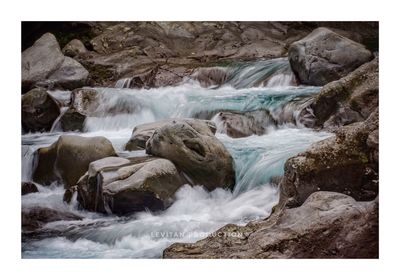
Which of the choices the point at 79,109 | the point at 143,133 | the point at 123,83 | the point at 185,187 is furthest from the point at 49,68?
the point at 185,187

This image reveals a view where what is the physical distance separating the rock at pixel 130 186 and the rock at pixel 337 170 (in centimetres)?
95

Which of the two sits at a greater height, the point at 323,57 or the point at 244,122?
the point at 323,57

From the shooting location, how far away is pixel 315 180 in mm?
4828

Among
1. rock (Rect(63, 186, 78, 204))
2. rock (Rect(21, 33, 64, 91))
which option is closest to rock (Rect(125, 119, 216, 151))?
rock (Rect(63, 186, 78, 204))

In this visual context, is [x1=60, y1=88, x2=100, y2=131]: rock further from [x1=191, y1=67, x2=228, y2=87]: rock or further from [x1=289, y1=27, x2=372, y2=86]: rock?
[x1=289, y1=27, x2=372, y2=86]: rock

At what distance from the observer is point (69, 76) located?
516cm

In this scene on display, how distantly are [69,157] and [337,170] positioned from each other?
88.2 inches

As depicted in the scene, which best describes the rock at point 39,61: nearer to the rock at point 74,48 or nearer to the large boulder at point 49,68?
the large boulder at point 49,68

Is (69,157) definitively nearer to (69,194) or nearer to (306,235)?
(69,194)

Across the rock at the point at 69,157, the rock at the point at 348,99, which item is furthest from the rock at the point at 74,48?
the rock at the point at 348,99

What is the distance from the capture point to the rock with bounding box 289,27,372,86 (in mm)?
5051

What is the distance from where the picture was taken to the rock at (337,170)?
4816 mm

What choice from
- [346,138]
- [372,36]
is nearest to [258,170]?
[346,138]

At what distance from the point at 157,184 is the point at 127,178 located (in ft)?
0.83
